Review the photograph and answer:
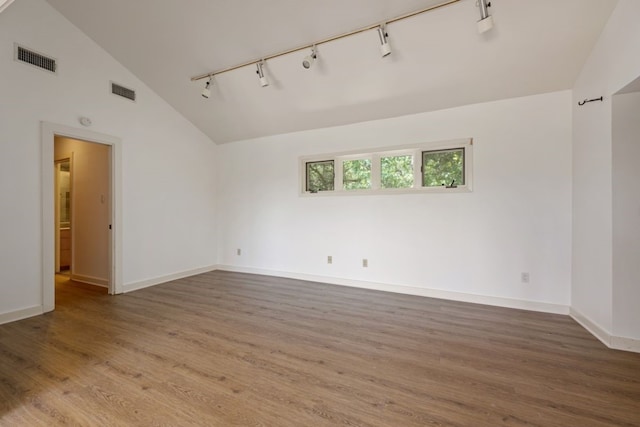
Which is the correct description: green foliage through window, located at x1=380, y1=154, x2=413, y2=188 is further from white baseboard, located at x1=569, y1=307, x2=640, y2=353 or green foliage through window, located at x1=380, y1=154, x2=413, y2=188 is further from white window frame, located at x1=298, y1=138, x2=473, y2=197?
white baseboard, located at x1=569, y1=307, x2=640, y2=353

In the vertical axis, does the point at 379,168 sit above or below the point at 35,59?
below

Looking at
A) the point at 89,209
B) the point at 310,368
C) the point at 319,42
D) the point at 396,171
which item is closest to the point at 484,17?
the point at 319,42

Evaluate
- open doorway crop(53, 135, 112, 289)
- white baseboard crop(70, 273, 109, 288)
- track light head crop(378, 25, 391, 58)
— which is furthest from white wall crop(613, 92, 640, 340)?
white baseboard crop(70, 273, 109, 288)

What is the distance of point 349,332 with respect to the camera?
2.65 meters

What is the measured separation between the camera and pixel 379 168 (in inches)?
162

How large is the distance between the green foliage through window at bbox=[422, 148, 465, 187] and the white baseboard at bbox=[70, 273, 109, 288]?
194 inches

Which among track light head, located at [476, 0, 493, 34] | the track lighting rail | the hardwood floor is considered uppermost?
the track lighting rail

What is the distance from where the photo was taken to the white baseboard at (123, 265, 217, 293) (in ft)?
13.1

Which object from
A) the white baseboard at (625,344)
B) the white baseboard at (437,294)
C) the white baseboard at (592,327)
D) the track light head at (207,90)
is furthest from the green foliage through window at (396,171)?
the track light head at (207,90)

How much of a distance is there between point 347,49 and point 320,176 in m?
2.00

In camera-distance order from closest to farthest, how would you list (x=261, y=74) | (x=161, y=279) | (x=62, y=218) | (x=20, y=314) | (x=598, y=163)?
(x=598, y=163)
(x=20, y=314)
(x=261, y=74)
(x=161, y=279)
(x=62, y=218)

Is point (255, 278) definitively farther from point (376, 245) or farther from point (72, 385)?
point (72, 385)

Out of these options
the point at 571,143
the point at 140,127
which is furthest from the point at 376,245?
the point at 140,127

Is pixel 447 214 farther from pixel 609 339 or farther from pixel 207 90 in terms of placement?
pixel 207 90
